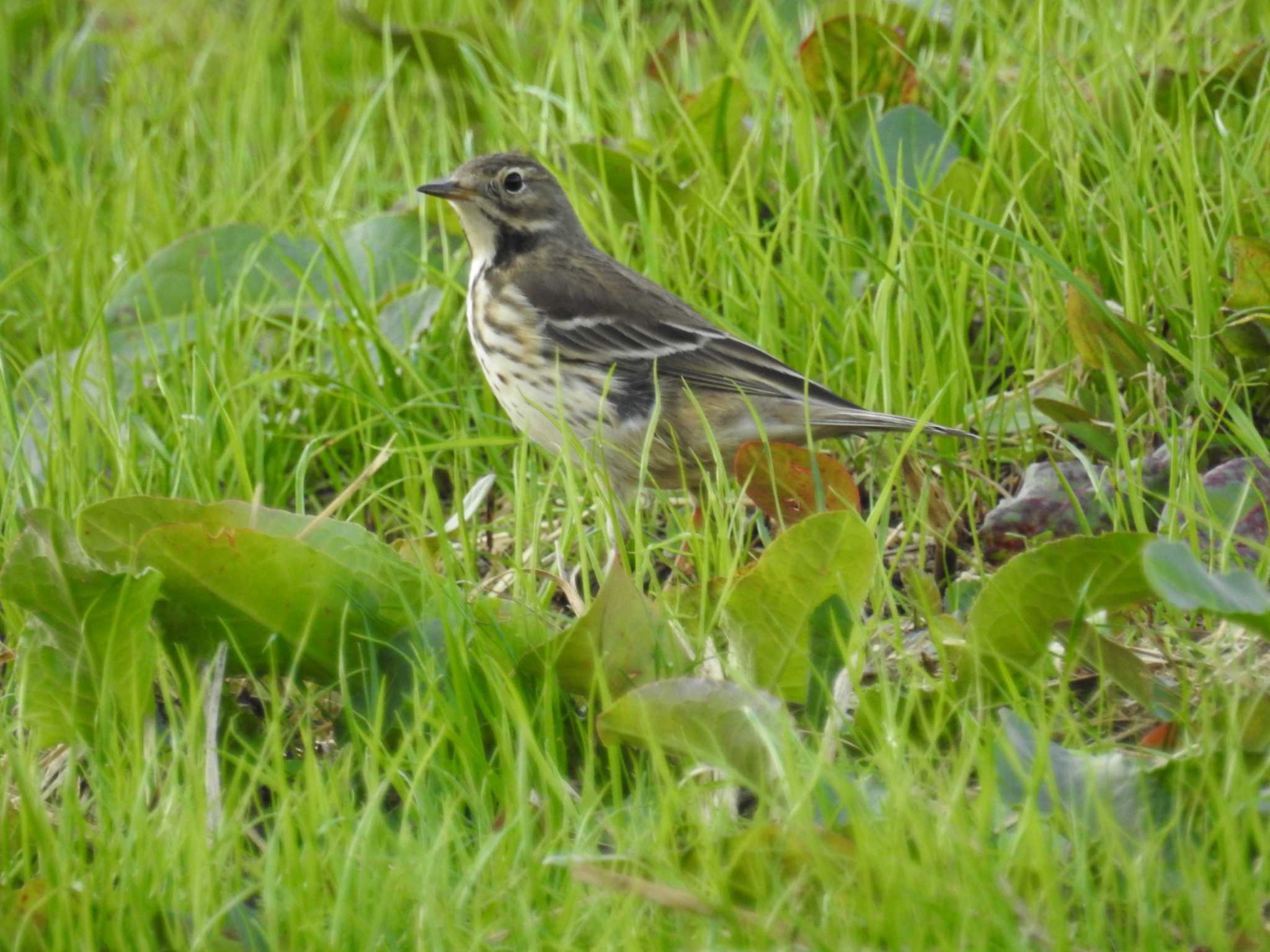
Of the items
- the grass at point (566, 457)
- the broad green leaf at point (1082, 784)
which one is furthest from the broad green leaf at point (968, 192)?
the broad green leaf at point (1082, 784)

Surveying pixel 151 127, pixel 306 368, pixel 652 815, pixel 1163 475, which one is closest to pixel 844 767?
pixel 652 815

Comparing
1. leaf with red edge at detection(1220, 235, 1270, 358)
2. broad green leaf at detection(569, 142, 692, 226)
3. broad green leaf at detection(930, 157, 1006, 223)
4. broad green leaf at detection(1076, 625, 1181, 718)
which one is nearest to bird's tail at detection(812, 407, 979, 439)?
leaf with red edge at detection(1220, 235, 1270, 358)

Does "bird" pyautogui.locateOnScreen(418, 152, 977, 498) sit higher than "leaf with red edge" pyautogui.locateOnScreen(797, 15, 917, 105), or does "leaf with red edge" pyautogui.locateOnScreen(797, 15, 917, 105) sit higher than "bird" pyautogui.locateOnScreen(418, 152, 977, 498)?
"leaf with red edge" pyautogui.locateOnScreen(797, 15, 917, 105)

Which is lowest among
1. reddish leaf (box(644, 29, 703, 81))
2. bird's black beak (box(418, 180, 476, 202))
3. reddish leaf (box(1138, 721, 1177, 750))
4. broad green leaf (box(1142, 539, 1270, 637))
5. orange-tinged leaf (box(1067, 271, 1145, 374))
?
reddish leaf (box(1138, 721, 1177, 750))

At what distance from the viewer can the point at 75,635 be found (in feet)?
10.1

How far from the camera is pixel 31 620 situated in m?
3.15

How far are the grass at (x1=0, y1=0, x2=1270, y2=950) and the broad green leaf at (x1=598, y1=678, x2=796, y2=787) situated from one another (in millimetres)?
87

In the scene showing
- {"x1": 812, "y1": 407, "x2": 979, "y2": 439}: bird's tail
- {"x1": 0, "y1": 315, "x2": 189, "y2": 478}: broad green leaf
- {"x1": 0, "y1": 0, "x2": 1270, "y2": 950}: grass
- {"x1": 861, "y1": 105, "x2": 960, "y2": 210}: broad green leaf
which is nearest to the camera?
{"x1": 0, "y1": 0, "x2": 1270, "y2": 950}: grass

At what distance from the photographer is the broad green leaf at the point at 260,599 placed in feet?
10.1

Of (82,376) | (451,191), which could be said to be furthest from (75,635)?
(451,191)

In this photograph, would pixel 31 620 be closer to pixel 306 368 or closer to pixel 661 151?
pixel 306 368

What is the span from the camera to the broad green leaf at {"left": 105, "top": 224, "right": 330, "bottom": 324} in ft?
16.9

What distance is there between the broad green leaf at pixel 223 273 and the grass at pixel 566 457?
127 mm

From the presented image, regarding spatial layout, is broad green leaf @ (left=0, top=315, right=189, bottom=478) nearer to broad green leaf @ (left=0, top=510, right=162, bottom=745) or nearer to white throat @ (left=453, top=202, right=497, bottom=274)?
white throat @ (left=453, top=202, right=497, bottom=274)
